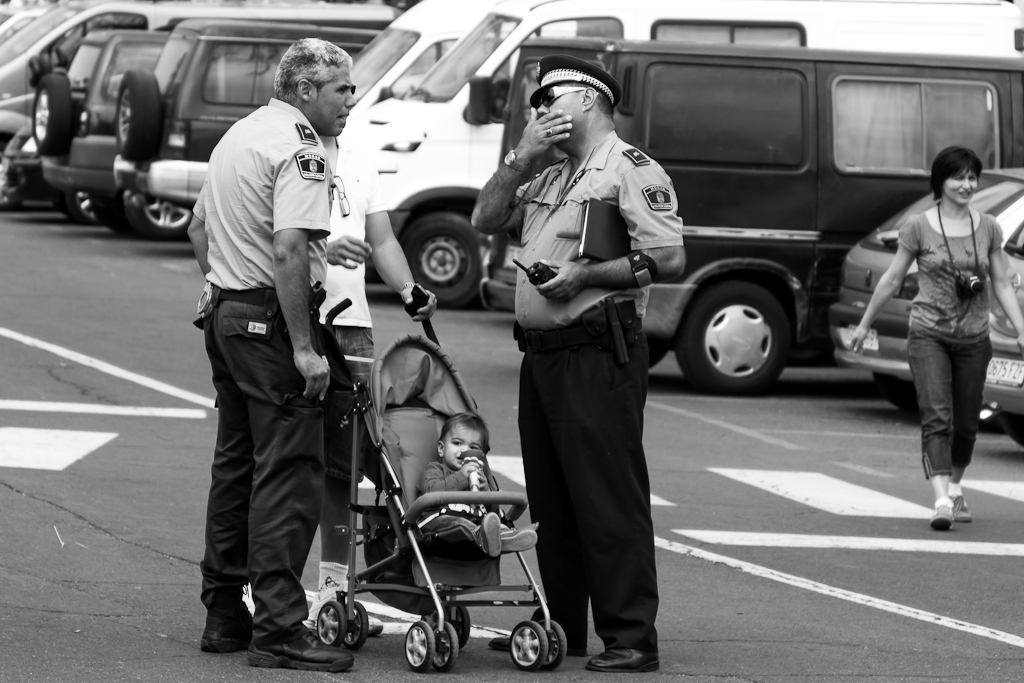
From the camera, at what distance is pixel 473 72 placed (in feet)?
52.7

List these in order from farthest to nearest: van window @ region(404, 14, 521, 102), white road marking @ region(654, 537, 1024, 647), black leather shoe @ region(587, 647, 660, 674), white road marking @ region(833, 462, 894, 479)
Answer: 1. van window @ region(404, 14, 521, 102)
2. white road marking @ region(833, 462, 894, 479)
3. white road marking @ region(654, 537, 1024, 647)
4. black leather shoe @ region(587, 647, 660, 674)

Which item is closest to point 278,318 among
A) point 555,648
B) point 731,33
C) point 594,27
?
point 555,648

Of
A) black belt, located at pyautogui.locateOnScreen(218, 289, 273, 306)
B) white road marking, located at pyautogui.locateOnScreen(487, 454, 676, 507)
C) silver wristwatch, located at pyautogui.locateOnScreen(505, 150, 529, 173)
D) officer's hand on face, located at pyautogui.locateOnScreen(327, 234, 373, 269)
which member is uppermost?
silver wristwatch, located at pyautogui.locateOnScreen(505, 150, 529, 173)

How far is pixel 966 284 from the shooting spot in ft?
29.8

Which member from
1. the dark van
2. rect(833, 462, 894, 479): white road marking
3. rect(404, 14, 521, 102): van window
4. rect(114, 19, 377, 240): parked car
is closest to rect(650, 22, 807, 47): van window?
rect(404, 14, 521, 102): van window

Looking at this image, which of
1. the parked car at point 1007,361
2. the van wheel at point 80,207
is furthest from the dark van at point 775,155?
the van wheel at point 80,207

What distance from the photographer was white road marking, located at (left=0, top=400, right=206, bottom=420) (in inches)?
429

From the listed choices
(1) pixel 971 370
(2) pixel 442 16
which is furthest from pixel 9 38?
(1) pixel 971 370

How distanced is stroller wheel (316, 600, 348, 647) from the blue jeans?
13.2 ft

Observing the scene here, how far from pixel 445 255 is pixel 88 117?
229 inches

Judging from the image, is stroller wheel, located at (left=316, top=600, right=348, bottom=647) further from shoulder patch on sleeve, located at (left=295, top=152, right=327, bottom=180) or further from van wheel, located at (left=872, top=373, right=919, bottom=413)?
van wheel, located at (left=872, top=373, right=919, bottom=413)

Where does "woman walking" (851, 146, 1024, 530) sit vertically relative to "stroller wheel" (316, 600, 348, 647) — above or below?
above

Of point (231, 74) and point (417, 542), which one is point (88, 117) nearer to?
point (231, 74)

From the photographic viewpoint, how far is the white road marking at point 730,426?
37.3 ft
